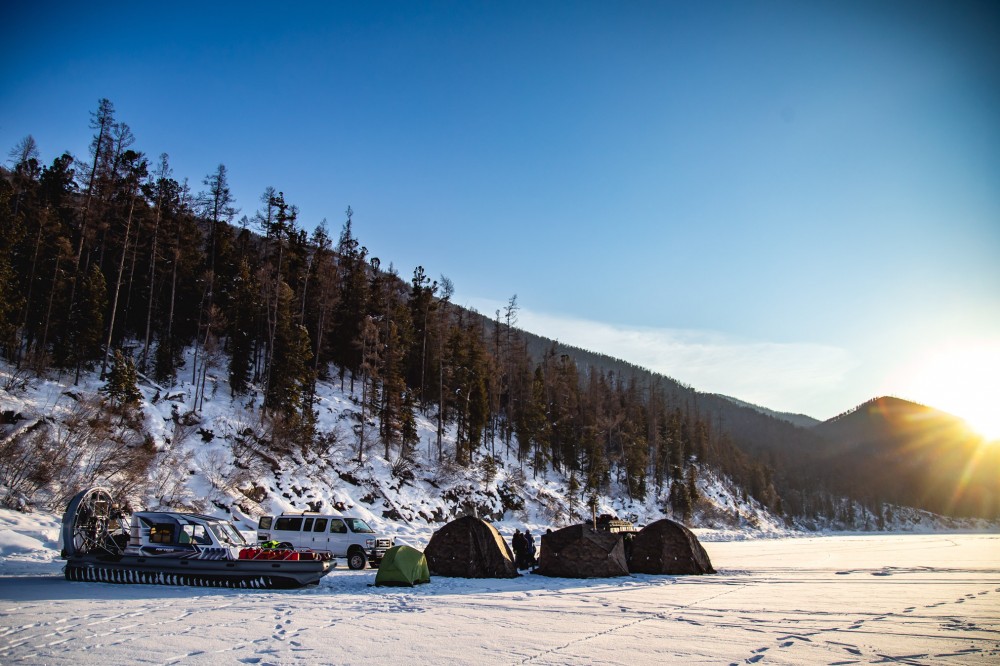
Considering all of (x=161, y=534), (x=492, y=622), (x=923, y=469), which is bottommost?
(x=492, y=622)

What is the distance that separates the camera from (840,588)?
15.6 meters

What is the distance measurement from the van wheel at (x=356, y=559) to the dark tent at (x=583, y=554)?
21.4 feet

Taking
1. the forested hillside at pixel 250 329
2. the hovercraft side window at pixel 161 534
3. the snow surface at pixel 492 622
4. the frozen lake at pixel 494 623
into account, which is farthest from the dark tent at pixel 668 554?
the forested hillside at pixel 250 329

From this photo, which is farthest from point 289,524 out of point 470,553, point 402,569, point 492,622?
point 492,622

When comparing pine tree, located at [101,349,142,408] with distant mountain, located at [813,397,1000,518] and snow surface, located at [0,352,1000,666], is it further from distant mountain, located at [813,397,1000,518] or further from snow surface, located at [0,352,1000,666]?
distant mountain, located at [813,397,1000,518]

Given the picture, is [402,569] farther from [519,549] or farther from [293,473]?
[293,473]

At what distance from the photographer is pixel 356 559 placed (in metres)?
19.9

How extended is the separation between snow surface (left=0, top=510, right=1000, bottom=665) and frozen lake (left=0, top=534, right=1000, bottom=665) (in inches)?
1.4

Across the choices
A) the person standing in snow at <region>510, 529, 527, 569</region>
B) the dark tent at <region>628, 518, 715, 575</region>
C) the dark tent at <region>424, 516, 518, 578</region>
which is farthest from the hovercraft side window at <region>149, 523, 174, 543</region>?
the dark tent at <region>628, 518, 715, 575</region>

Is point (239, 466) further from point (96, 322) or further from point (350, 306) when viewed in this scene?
point (350, 306)

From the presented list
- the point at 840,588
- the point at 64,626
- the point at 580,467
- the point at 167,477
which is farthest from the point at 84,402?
the point at 580,467

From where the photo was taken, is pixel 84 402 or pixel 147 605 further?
pixel 84 402

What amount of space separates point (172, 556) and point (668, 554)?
15981 mm

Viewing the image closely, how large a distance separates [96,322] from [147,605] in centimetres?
2749
